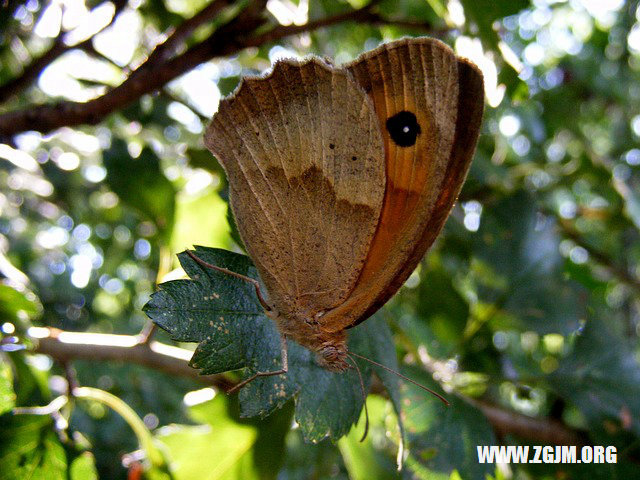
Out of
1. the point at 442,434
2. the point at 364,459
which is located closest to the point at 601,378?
the point at 442,434

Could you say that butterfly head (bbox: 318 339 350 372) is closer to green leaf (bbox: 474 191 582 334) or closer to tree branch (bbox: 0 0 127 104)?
green leaf (bbox: 474 191 582 334)

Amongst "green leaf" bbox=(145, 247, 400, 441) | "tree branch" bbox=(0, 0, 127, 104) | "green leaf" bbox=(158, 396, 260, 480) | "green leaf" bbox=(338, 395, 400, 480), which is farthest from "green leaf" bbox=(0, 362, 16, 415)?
"tree branch" bbox=(0, 0, 127, 104)

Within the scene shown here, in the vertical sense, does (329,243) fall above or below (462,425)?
above

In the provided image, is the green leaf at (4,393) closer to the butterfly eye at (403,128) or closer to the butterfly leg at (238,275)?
the butterfly leg at (238,275)

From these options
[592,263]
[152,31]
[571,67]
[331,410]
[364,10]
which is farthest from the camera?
[571,67]

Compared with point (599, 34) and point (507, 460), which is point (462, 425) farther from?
point (599, 34)

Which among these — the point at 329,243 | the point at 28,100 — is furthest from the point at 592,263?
the point at 28,100
